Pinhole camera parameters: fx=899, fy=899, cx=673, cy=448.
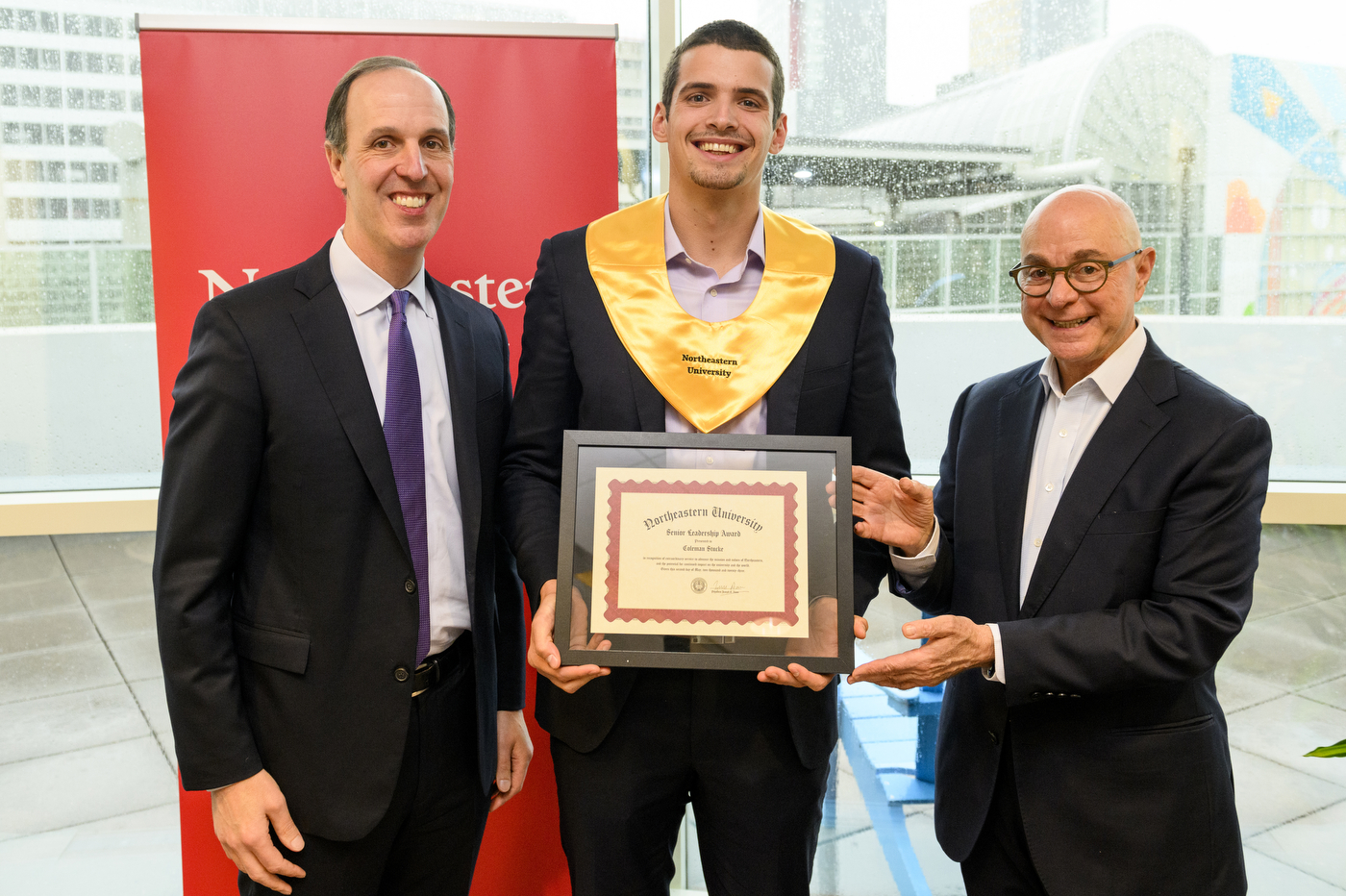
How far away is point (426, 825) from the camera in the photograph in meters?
1.73

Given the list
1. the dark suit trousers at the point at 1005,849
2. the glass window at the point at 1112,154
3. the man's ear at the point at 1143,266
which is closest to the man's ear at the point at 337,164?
the glass window at the point at 1112,154

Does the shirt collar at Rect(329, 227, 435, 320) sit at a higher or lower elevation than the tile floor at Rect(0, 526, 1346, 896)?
higher

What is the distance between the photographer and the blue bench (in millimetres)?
2971

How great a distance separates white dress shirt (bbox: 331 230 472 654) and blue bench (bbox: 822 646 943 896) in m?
1.70

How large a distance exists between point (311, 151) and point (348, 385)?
0.95 m

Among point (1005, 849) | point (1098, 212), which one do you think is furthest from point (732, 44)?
point (1005, 849)

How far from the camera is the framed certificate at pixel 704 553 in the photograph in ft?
4.84

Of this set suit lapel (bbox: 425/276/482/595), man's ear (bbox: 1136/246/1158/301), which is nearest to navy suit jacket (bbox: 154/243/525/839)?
suit lapel (bbox: 425/276/482/595)

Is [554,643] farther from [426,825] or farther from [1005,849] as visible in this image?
[1005,849]

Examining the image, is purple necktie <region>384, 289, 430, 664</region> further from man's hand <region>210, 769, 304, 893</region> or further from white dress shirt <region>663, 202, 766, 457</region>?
white dress shirt <region>663, 202, 766, 457</region>

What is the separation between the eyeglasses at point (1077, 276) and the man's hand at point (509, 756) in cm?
141

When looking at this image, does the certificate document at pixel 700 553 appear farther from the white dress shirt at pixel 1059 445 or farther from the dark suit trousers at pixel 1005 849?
the dark suit trousers at pixel 1005 849

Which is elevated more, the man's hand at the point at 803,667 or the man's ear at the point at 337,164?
the man's ear at the point at 337,164

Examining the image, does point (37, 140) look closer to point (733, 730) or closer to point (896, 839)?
point (733, 730)
